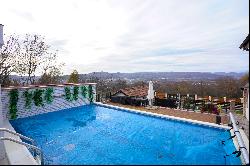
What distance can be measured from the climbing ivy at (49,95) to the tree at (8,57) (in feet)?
32.7

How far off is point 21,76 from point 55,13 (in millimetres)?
11745

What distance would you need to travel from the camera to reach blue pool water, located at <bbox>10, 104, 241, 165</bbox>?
7020 millimetres

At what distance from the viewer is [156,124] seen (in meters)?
11.1

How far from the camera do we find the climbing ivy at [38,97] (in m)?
12.9

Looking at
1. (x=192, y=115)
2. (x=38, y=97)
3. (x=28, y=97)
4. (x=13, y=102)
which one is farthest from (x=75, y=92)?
(x=192, y=115)

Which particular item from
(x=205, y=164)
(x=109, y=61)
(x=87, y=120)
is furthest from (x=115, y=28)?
(x=109, y=61)

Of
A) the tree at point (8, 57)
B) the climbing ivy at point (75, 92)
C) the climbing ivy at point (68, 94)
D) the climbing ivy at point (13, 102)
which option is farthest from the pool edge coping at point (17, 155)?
the tree at point (8, 57)

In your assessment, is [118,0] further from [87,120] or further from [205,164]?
[205,164]

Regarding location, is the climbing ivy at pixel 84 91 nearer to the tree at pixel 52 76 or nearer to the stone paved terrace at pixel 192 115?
the stone paved terrace at pixel 192 115

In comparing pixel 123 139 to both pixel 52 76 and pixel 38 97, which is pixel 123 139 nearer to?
pixel 38 97

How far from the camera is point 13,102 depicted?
11852 millimetres

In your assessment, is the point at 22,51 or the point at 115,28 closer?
the point at 115,28

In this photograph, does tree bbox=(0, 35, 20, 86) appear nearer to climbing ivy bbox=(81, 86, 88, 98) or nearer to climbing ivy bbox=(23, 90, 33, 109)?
climbing ivy bbox=(81, 86, 88, 98)

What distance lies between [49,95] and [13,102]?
2.16m
